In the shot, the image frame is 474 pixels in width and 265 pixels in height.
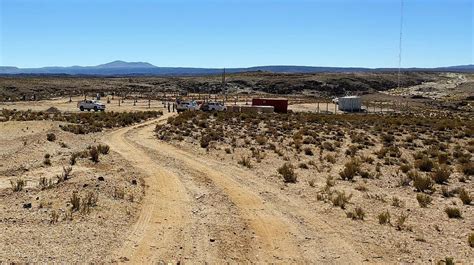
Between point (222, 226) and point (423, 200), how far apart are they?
7335mm

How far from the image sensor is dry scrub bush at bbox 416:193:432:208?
16734 mm

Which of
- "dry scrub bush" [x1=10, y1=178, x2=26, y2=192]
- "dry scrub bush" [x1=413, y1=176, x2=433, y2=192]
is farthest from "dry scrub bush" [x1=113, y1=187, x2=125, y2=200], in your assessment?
"dry scrub bush" [x1=413, y1=176, x2=433, y2=192]

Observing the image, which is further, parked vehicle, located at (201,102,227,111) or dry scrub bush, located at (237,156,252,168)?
parked vehicle, located at (201,102,227,111)

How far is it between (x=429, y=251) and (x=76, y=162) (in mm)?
14374

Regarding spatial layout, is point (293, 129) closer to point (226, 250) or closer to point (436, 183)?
point (436, 183)

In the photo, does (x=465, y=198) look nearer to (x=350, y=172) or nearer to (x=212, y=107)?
(x=350, y=172)

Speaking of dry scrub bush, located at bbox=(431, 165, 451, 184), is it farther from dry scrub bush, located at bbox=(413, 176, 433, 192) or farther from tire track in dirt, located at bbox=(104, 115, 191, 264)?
tire track in dirt, located at bbox=(104, 115, 191, 264)

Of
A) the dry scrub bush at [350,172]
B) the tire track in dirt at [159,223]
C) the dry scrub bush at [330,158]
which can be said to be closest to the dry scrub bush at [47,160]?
the tire track in dirt at [159,223]

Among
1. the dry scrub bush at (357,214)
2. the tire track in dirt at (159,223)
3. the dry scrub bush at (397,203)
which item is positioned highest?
the tire track in dirt at (159,223)

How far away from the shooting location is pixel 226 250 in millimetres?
11500

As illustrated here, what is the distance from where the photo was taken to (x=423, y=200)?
55.9 ft

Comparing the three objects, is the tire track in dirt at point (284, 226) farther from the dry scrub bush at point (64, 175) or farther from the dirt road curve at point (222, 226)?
the dry scrub bush at point (64, 175)

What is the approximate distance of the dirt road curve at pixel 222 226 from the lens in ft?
36.9

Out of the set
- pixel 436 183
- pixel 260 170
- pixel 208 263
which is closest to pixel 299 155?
pixel 260 170
